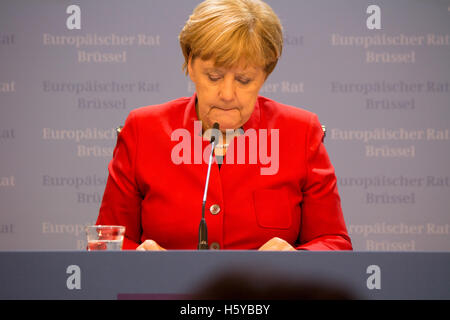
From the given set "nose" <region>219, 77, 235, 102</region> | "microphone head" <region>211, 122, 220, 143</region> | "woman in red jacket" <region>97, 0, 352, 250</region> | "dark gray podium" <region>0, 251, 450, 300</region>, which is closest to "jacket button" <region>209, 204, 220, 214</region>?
"woman in red jacket" <region>97, 0, 352, 250</region>

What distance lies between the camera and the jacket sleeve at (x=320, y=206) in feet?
5.54

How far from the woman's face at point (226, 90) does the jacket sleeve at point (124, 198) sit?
0.28 metres

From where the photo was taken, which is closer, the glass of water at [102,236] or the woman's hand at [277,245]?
the glass of water at [102,236]

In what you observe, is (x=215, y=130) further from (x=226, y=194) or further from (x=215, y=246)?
(x=215, y=246)

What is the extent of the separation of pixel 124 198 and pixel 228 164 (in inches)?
13.3

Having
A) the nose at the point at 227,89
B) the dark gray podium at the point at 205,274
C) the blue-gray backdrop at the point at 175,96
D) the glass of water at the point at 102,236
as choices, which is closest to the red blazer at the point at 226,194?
the nose at the point at 227,89

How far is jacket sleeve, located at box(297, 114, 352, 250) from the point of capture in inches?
66.5

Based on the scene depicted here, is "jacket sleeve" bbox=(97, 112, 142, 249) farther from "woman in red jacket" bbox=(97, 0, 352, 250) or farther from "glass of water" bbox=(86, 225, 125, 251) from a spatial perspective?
"glass of water" bbox=(86, 225, 125, 251)

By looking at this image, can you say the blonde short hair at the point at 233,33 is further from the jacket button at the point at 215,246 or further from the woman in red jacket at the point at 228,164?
the jacket button at the point at 215,246

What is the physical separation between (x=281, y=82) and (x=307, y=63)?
215 millimetres

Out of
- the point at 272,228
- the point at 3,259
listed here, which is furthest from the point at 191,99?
the point at 3,259

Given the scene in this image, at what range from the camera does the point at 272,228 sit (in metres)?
1.68
